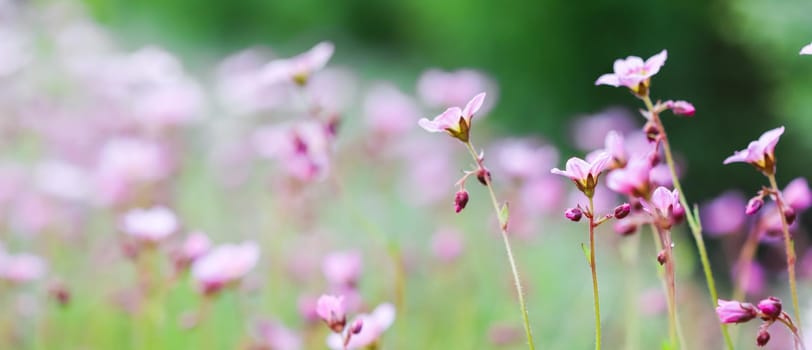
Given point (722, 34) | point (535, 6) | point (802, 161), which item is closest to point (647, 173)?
point (802, 161)

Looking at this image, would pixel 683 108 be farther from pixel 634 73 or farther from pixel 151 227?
pixel 151 227

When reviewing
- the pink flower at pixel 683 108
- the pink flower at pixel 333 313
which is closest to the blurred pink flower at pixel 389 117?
the pink flower at pixel 333 313

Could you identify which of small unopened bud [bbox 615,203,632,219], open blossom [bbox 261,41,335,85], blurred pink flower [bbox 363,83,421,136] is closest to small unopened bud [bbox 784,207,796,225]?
small unopened bud [bbox 615,203,632,219]

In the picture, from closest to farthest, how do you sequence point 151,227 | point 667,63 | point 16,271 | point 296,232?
point 151,227
point 16,271
point 296,232
point 667,63

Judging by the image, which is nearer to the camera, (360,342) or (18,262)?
(360,342)

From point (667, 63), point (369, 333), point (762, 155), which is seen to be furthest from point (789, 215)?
point (667, 63)

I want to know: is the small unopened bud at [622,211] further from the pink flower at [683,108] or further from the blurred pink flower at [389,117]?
the blurred pink flower at [389,117]

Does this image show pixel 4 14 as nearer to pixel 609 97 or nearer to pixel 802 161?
pixel 609 97
